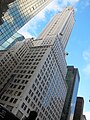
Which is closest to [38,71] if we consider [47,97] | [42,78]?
[42,78]

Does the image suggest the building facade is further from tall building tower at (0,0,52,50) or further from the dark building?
the dark building

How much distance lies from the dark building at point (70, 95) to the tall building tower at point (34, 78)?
A: 2446 centimetres

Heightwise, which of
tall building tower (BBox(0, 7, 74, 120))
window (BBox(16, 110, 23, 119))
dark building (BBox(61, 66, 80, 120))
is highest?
dark building (BBox(61, 66, 80, 120))

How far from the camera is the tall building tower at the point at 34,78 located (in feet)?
307

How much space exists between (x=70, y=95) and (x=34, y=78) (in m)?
78.4

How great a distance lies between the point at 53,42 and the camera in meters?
131

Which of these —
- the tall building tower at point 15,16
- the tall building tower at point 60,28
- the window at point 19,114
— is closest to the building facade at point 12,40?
the tall building tower at point 60,28

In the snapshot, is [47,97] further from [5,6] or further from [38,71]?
[5,6]

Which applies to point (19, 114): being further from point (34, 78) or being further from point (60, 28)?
point (60, 28)

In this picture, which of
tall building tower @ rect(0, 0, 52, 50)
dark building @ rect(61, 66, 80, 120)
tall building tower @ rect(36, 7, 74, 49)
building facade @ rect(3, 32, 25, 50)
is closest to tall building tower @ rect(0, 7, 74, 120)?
tall building tower @ rect(0, 0, 52, 50)

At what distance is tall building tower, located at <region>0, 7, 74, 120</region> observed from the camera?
307 feet

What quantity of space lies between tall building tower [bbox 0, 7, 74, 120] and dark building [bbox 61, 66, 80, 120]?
2446cm

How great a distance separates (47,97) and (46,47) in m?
31.2

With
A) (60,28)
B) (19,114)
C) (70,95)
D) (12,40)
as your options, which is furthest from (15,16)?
(70,95)
